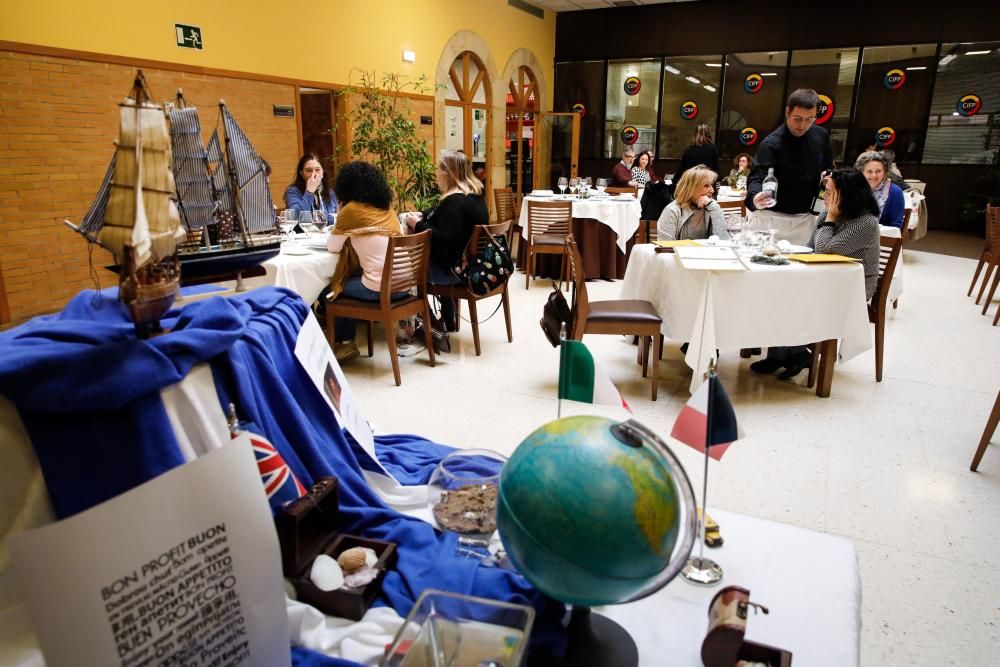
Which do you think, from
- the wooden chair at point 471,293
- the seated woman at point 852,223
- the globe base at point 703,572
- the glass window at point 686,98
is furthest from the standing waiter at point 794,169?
the glass window at point 686,98

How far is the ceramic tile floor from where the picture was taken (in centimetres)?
205

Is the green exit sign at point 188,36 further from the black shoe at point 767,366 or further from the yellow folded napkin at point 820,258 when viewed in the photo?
the black shoe at point 767,366

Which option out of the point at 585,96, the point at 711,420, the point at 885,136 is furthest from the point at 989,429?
the point at 585,96

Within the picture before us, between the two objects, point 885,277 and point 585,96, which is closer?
point 885,277

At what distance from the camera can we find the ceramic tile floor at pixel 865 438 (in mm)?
2047

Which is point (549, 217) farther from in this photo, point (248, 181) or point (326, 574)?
point (326, 574)

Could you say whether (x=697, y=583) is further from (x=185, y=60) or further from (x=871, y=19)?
(x=871, y=19)

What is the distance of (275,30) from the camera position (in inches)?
247

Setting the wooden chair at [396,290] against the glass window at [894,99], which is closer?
the wooden chair at [396,290]

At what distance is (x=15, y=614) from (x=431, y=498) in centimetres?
71

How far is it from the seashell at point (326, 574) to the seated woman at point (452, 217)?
320cm

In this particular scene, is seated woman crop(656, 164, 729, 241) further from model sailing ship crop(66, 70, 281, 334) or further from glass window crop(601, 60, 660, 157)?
glass window crop(601, 60, 660, 157)

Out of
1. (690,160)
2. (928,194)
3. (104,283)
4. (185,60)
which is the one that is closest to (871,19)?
(928,194)

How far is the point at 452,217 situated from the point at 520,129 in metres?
7.42
